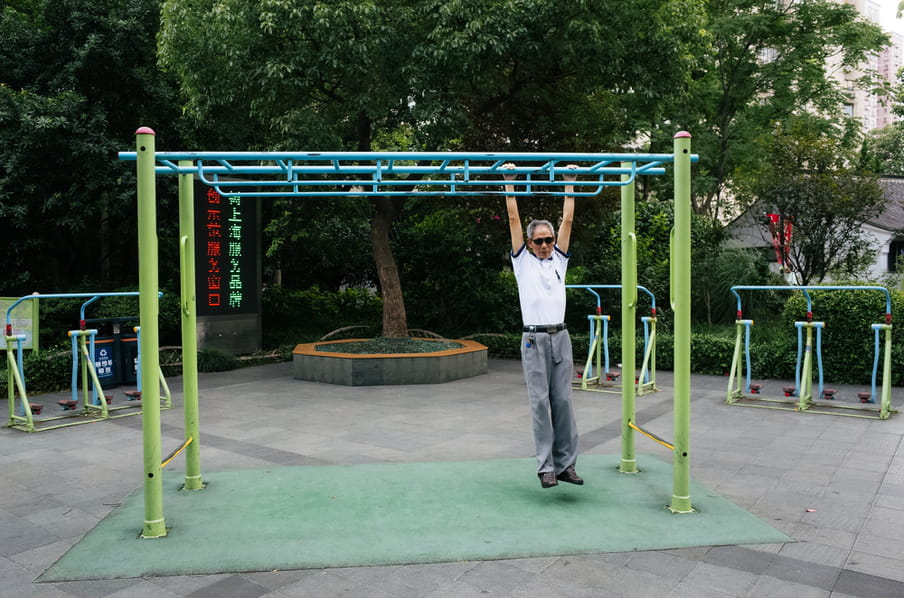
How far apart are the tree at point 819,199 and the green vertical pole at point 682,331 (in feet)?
29.9

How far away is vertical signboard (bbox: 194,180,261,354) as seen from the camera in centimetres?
1134

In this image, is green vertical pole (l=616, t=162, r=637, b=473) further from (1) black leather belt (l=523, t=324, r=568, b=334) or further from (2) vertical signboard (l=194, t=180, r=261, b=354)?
(2) vertical signboard (l=194, t=180, r=261, b=354)

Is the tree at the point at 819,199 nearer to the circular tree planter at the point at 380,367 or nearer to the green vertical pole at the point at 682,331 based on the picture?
the circular tree planter at the point at 380,367

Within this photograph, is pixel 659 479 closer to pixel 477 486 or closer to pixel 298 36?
pixel 477 486

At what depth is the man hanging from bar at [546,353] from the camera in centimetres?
427

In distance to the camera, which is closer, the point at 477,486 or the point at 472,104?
the point at 477,486

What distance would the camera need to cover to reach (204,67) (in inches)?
377

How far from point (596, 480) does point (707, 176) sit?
15115 mm

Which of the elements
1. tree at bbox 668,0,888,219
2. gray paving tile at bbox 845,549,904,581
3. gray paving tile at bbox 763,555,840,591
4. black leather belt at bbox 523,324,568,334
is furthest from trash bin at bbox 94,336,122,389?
tree at bbox 668,0,888,219

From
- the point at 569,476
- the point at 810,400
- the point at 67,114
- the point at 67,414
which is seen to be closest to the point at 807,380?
the point at 810,400

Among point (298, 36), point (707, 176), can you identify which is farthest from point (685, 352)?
point (707, 176)

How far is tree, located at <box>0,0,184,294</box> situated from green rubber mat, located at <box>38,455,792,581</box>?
25.5 feet

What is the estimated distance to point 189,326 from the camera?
4.50 metres

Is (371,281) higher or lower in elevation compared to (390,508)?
higher
